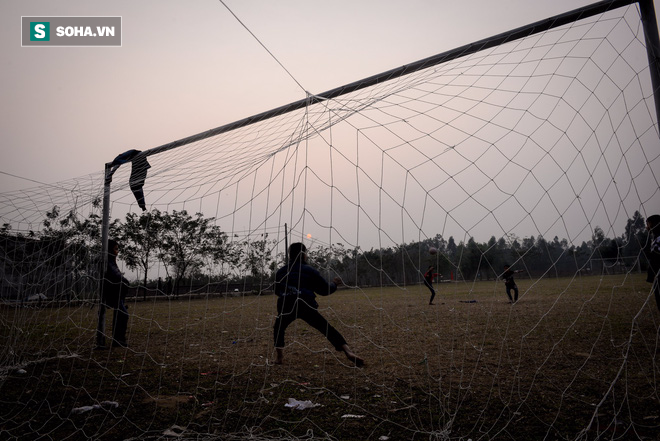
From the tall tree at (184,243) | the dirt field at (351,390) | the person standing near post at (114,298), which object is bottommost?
the dirt field at (351,390)

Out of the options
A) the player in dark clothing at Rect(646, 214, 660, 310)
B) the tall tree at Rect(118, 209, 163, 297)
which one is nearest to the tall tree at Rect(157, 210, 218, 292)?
the tall tree at Rect(118, 209, 163, 297)

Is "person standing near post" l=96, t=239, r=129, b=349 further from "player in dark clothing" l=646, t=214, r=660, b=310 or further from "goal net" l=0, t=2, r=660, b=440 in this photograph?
"player in dark clothing" l=646, t=214, r=660, b=310

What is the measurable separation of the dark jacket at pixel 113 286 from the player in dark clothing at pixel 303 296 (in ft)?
8.13

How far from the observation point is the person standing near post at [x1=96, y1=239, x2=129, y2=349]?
5.07m

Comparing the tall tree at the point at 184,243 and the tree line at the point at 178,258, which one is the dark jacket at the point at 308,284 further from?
the tall tree at the point at 184,243

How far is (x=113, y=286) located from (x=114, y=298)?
17 centimetres

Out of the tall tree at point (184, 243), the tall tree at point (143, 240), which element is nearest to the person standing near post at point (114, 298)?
the tall tree at point (143, 240)

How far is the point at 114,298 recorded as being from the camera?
17.0 ft

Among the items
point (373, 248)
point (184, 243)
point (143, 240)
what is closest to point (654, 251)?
point (373, 248)

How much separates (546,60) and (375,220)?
2.17 metres

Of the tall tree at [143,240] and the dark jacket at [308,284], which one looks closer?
the dark jacket at [308,284]

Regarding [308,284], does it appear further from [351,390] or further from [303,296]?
[351,390]

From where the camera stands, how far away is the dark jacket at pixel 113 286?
5105mm

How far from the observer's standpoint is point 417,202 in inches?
117
